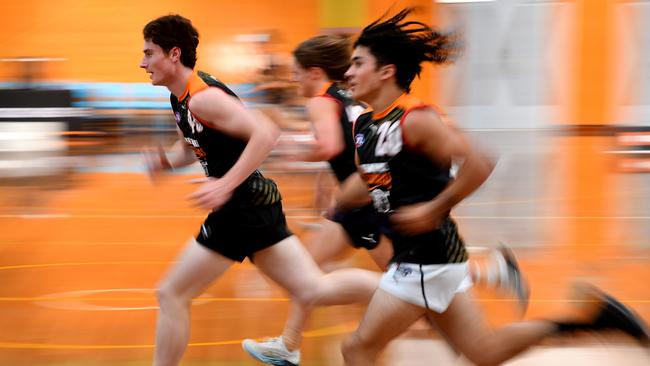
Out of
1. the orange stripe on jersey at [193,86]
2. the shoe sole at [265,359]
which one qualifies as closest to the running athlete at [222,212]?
the orange stripe on jersey at [193,86]

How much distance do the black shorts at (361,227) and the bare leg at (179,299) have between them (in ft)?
2.55

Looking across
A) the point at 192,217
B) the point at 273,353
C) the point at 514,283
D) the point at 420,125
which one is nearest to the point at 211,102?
the point at 420,125

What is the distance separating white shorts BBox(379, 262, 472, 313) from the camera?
136 inches

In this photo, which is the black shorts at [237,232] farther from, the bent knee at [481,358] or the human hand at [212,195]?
the bent knee at [481,358]

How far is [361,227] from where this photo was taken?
4762 mm

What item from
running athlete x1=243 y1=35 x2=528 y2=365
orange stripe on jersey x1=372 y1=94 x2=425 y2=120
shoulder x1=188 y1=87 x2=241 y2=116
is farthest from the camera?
running athlete x1=243 y1=35 x2=528 y2=365

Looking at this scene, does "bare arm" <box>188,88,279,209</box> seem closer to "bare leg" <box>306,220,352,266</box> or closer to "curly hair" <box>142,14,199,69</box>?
"curly hair" <box>142,14,199,69</box>

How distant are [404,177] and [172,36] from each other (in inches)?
52.1

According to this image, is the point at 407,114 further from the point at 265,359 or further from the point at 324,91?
the point at 265,359

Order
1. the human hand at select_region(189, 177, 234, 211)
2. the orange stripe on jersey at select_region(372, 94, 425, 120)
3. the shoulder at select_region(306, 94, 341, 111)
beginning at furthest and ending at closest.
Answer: the shoulder at select_region(306, 94, 341, 111)
the human hand at select_region(189, 177, 234, 211)
the orange stripe on jersey at select_region(372, 94, 425, 120)

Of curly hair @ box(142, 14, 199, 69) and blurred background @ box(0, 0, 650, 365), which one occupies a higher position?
curly hair @ box(142, 14, 199, 69)

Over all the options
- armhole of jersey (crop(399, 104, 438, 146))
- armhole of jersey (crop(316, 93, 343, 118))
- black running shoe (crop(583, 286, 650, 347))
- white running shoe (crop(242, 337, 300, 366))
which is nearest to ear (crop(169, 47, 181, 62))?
armhole of jersey (crop(316, 93, 343, 118))

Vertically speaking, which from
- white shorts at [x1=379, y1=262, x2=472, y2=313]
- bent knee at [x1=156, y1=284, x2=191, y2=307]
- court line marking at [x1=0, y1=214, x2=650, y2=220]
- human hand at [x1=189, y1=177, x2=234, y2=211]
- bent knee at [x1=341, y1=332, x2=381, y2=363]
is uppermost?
human hand at [x1=189, y1=177, x2=234, y2=211]

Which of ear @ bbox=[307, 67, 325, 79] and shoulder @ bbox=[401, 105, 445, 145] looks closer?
shoulder @ bbox=[401, 105, 445, 145]
